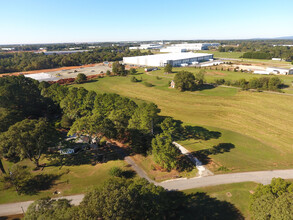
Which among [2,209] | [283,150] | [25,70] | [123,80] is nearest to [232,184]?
[283,150]

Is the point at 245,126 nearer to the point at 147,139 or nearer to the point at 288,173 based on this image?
the point at 288,173

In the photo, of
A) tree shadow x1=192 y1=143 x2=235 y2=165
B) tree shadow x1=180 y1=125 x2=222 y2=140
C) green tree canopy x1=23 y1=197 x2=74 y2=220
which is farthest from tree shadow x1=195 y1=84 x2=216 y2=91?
green tree canopy x1=23 y1=197 x2=74 y2=220

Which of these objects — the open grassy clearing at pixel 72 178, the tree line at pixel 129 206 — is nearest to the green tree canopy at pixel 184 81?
the open grassy clearing at pixel 72 178

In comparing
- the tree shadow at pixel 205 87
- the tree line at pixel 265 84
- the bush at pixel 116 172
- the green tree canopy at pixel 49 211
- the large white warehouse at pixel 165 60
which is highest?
the large white warehouse at pixel 165 60

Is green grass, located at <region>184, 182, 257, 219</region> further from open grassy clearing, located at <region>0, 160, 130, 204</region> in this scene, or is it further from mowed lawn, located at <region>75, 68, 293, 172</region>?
open grassy clearing, located at <region>0, 160, 130, 204</region>

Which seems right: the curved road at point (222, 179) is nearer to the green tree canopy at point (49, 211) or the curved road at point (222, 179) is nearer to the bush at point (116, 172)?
the bush at point (116, 172)

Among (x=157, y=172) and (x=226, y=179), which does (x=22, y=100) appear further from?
(x=226, y=179)
